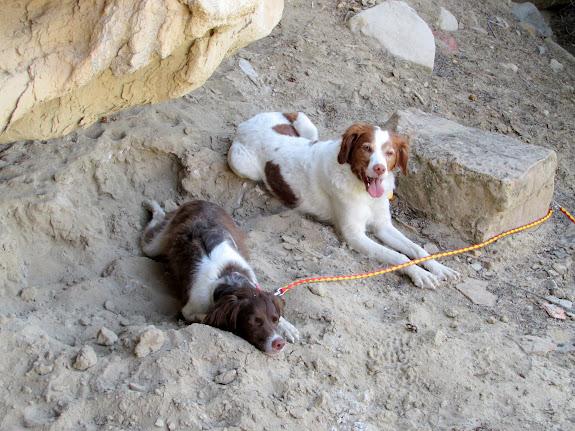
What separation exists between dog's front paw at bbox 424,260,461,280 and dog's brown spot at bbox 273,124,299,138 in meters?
2.24

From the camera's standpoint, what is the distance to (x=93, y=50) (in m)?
3.34

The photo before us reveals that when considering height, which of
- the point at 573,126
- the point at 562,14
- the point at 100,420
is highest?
the point at 100,420

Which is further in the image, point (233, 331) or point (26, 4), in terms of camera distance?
point (233, 331)

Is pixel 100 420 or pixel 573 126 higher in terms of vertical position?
pixel 100 420

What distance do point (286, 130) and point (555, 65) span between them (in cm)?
491

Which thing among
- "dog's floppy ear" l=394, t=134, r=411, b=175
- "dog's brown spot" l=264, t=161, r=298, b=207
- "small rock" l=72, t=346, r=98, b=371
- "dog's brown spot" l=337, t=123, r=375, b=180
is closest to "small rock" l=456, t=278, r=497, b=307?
"dog's floppy ear" l=394, t=134, r=411, b=175

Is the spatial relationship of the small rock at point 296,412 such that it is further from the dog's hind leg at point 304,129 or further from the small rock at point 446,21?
the small rock at point 446,21

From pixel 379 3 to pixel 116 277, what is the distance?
5946mm

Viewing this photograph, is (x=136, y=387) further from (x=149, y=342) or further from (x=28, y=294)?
(x=28, y=294)

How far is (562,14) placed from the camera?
9.67m

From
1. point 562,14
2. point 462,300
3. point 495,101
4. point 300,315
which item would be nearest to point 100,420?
point 300,315

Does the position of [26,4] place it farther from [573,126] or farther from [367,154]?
[573,126]

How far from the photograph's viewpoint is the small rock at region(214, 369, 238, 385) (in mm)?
3254

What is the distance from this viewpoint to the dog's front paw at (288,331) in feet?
12.5
